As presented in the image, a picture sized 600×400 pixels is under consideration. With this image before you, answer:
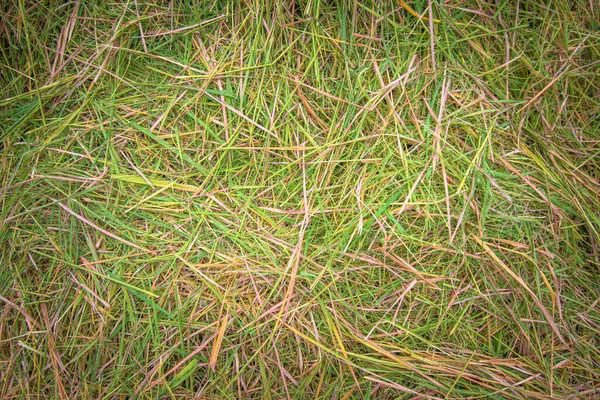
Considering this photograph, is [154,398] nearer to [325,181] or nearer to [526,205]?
[325,181]

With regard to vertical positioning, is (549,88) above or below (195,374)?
above

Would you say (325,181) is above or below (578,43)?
below

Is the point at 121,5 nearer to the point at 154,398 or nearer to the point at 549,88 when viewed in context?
the point at 154,398

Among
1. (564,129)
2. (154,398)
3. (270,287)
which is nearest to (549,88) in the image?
(564,129)

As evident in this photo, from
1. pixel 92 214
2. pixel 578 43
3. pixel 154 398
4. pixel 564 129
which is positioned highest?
pixel 578 43

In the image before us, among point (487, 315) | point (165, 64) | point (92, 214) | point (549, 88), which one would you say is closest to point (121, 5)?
point (165, 64)

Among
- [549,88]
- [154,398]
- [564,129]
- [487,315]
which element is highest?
[549,88]
